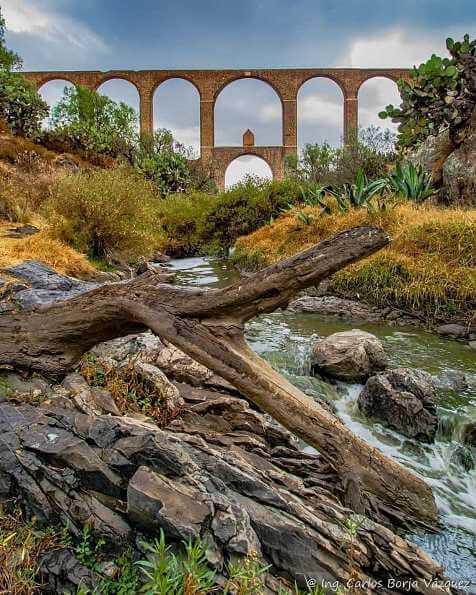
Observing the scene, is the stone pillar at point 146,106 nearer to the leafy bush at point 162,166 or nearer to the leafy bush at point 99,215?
the leafy bush at point 162,166

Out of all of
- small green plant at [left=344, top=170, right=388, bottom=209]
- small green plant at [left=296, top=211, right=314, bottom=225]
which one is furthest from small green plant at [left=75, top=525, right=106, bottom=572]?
small green plant at [left=296, top=211, right=314, bottom=225]

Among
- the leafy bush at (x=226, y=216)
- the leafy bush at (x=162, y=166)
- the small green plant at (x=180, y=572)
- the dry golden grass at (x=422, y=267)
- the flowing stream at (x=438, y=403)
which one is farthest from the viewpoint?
the leafy bush at (x=162, y=166)

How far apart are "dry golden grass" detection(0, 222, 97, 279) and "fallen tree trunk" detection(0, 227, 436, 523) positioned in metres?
4.73

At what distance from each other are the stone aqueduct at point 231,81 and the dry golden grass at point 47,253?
27.8 m

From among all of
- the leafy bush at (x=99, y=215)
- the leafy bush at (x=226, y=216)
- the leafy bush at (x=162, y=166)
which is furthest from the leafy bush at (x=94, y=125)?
the leafy bush at (x=99, y=215)

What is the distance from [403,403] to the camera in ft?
11.5

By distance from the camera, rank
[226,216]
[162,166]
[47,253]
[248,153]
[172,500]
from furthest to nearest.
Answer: [248,153] < [162,166] < [226,216] < [47,253] < [172,500]

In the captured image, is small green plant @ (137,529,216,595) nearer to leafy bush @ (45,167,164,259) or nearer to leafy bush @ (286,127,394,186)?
leafy bush @ (45,167,164,259)

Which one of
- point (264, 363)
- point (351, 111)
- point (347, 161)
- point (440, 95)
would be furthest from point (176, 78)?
point (264, 363)

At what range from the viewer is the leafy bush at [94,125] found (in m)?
21.8

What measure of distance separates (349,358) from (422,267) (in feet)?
10.2

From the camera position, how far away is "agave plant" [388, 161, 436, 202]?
30.5 feet

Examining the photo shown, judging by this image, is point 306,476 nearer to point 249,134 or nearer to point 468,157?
point 468,157

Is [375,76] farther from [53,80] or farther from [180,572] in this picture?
[180,572]
